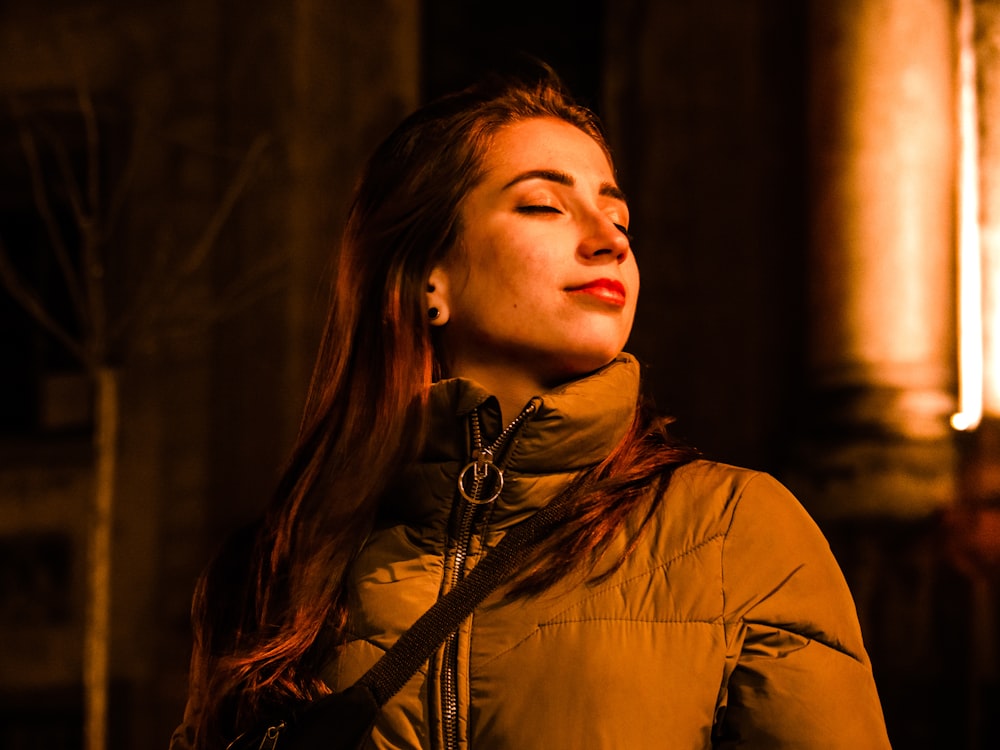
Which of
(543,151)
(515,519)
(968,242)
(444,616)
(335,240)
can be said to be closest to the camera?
(444,616)

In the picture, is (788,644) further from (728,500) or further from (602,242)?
(602,242)

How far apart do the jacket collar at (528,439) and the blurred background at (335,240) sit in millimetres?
3513

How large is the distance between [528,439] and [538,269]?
292 millimetres

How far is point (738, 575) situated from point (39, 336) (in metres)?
7.27

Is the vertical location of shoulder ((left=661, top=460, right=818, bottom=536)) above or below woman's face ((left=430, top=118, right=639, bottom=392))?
below

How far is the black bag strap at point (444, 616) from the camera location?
1.77 meters

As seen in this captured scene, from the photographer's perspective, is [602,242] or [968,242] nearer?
[602,242]

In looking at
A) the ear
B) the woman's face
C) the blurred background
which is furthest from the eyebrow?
the blurred background

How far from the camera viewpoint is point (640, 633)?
169 cm

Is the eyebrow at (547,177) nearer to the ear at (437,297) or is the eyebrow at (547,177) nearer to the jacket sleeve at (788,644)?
the ear at (437,297)

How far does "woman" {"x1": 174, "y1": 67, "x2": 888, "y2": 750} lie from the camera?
1.67 m

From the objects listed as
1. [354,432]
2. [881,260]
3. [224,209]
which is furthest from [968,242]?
[354,432]

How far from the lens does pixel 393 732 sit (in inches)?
69.7

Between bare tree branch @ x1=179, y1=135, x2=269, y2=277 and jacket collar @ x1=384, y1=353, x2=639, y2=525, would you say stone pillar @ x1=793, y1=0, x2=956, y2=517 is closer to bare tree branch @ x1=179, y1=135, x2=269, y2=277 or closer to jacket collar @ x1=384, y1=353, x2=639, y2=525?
bare tree branch @ x1=179, y1=135, x2=269, y2=277
